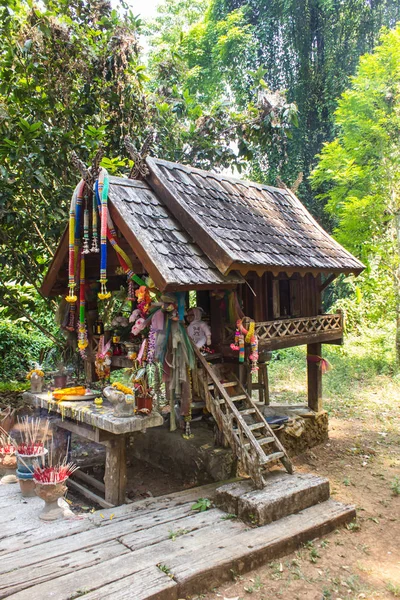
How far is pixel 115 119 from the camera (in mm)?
10414

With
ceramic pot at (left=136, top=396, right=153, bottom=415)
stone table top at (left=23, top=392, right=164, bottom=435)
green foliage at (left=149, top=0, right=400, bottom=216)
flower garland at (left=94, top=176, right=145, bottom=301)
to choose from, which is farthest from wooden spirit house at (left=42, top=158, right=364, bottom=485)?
green foliage at (left=149, top=0, right=400, bottom=216)

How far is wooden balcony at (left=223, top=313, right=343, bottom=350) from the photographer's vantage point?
6.89 metres

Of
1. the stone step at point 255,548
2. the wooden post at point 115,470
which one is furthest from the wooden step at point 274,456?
the wooden post at point 115,470

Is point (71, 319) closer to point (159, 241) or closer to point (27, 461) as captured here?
point (27, 461)

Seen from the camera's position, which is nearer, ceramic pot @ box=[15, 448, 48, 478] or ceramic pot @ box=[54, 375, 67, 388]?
ceramic pot @ box=[15, 448, 48, 478]

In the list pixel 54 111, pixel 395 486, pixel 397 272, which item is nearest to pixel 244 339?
pixel 395 486

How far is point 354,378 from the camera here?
46.5 ft

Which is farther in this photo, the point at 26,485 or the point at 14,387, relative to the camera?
the point at 14,387

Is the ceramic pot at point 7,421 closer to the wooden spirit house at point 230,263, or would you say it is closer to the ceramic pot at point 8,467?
the ceramic pot at point 8,467

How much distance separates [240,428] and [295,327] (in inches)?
87.7

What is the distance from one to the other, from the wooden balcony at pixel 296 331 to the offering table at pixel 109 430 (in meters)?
1.96

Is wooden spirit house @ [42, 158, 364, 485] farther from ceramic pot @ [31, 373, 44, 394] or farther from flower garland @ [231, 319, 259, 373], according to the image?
ceramic pot @ [31, 373, 44, 394]

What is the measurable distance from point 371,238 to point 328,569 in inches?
506

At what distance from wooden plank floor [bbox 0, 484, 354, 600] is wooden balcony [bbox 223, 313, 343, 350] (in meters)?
2.39
